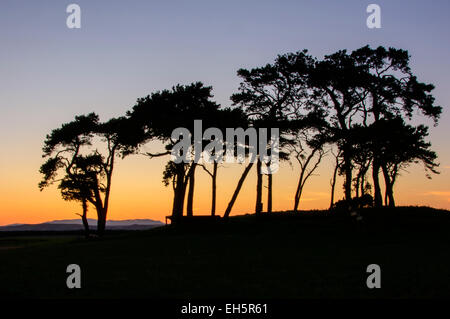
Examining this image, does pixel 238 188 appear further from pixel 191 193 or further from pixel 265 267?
pixel 265 267

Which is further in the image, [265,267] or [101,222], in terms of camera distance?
[101,222]

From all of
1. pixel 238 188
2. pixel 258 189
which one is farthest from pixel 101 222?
pixel 258 189

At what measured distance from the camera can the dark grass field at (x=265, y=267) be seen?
1287 cm

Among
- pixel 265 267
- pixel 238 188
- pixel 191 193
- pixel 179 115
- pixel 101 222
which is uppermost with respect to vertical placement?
pixel 179 115

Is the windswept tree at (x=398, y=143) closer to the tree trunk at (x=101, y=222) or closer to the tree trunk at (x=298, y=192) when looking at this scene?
the tree trunk at (x=298, y=192)

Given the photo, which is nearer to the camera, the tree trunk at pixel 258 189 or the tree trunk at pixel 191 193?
the tree trunk at pixel 191 193

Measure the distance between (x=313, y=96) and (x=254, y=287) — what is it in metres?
32.9

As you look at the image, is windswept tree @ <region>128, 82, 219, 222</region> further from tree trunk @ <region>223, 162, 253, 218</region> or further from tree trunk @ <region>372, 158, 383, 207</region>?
tree trunk @ <region>372, 158, 383, 207</region>

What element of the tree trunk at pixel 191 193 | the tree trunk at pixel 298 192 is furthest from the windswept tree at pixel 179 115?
the tree trunk at pixel 298 192

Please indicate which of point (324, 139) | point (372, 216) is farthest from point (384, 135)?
point (372, 216)

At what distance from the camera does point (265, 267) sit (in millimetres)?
16984

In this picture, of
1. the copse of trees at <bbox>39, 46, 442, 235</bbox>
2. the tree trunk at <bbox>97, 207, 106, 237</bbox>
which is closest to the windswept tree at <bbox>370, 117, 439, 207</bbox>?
the copse of trees at <bbox>39, 46, 442, 235</bbox>

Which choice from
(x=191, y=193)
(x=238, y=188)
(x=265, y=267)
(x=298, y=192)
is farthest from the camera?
(x=298, y=192)

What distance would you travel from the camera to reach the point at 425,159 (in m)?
46.0
